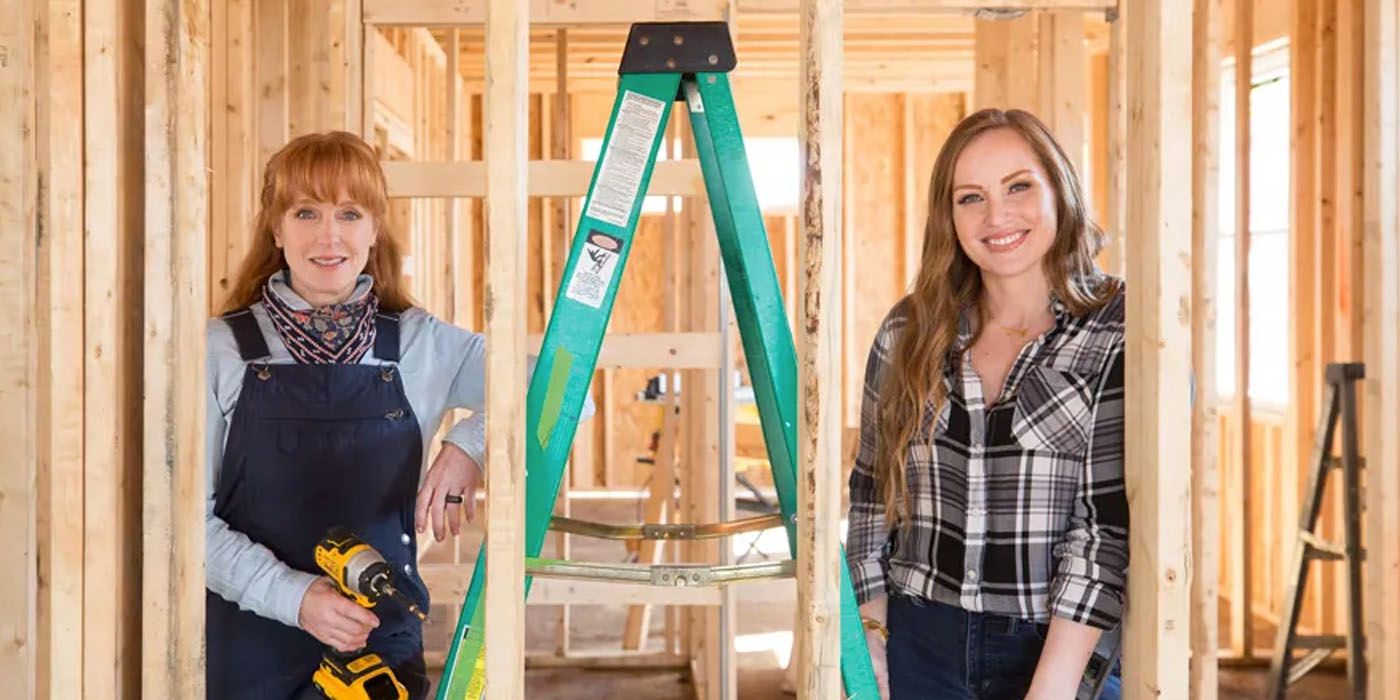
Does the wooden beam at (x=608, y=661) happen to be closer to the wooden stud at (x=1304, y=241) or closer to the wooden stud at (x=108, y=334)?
the wooden stud at (x=1304, y=241)

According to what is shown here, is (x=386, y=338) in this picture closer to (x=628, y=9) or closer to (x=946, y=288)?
(x=946, y=288)

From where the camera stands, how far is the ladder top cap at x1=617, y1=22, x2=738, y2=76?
1470 mm

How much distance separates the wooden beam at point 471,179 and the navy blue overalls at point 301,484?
148 cm

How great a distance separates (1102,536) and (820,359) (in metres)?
0.52

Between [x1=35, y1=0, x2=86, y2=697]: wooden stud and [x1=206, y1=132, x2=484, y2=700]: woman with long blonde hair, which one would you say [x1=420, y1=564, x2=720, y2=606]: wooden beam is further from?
[x1=35, y1=0, x2=86, y2=697]: wooden stud

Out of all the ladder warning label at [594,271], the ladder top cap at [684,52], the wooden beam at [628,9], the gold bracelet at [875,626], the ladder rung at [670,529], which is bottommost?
the gold bracelet at [875,626]

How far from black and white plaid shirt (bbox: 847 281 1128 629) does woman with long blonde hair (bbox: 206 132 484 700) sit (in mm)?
653

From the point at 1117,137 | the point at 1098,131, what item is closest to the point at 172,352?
the point at 1117,137

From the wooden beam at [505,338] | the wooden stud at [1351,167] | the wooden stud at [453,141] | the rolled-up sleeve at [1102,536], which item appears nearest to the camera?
the wooden beam at [505,338]

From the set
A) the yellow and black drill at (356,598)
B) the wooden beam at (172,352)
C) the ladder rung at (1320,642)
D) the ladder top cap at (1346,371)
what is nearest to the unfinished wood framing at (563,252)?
the wooden beam at (172,352)

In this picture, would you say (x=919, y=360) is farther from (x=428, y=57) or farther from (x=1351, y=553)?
(x=428, y=57)

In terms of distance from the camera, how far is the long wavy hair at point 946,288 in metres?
1.74

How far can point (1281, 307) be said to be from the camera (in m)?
5.73

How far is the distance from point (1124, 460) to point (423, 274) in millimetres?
5705
